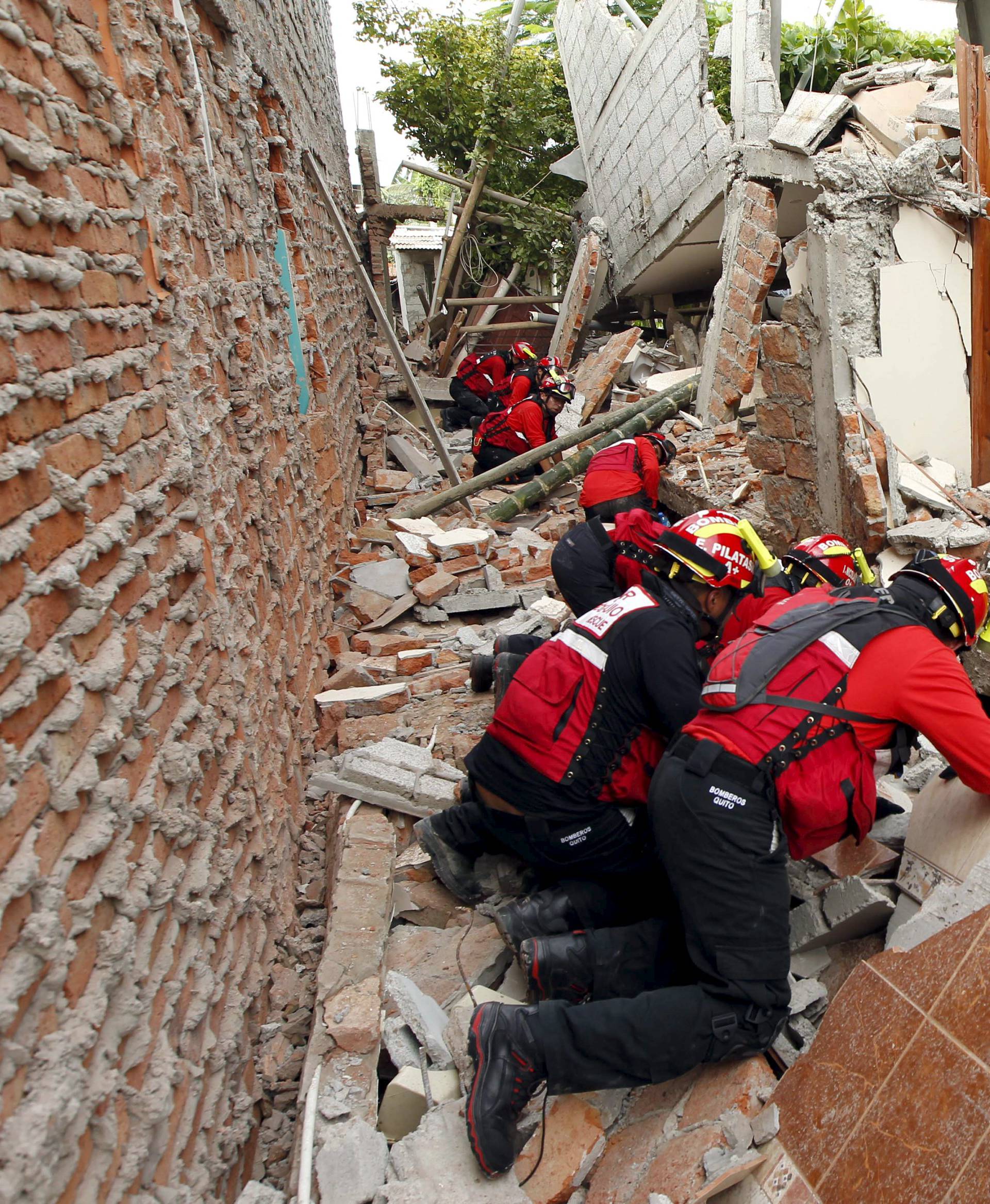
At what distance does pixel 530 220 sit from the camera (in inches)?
561

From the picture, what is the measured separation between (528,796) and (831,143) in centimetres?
612

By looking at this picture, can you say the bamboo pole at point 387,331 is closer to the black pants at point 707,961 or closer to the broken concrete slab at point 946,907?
the black pants at point 707,961

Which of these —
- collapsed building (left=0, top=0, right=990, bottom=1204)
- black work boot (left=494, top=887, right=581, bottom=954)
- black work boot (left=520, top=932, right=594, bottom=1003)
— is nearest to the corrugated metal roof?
collapsed building (left=0, top=0, right=990, bottom=1204)

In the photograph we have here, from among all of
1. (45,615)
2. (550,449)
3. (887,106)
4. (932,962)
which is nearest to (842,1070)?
(932,962)

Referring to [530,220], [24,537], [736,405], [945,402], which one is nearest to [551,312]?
[530,220]

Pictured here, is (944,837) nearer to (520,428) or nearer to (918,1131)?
(918,1131)

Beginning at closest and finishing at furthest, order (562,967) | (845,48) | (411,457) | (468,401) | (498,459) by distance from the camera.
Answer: (562,967) → (498,459) → (411,457) → (468,401) → (845,48)

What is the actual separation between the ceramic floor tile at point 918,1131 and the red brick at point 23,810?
1883 millimetres

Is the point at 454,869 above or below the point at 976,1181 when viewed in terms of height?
below

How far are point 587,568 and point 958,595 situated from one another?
252 cm

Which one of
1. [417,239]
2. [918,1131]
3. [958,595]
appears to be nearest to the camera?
[918,1131]

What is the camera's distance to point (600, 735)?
3.13 m

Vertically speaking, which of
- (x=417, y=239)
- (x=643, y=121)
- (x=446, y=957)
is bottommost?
(x=446, y=957)

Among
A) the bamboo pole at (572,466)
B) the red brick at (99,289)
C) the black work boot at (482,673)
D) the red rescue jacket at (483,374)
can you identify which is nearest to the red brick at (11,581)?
the red brick at (99,289)
